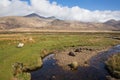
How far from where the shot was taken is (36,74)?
46969mm

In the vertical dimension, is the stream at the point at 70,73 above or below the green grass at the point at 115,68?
below

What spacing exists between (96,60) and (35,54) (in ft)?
63.4

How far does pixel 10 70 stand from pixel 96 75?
1965 cm

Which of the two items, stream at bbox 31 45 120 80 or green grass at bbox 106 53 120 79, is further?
stream at bbox 31 45 120 80

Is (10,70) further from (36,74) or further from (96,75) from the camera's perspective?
(96,75)

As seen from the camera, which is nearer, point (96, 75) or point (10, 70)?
point (10, 70)

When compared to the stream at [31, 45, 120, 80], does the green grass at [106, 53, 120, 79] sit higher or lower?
higher

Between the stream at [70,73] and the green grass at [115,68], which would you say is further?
the stream at [70,73]

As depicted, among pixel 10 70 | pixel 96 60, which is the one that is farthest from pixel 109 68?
pixel 10 70

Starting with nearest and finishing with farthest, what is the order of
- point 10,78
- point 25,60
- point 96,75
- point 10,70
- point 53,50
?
1. point 10,78
2. point 10,70
3. point 96,75
4. point 25,60
5. point 53,50

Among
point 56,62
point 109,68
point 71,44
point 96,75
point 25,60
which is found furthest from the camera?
point 71,44

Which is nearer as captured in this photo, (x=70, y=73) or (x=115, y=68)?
(x=115, y=68)

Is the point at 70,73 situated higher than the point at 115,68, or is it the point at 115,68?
the point at 115,68

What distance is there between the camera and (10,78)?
3875cm
